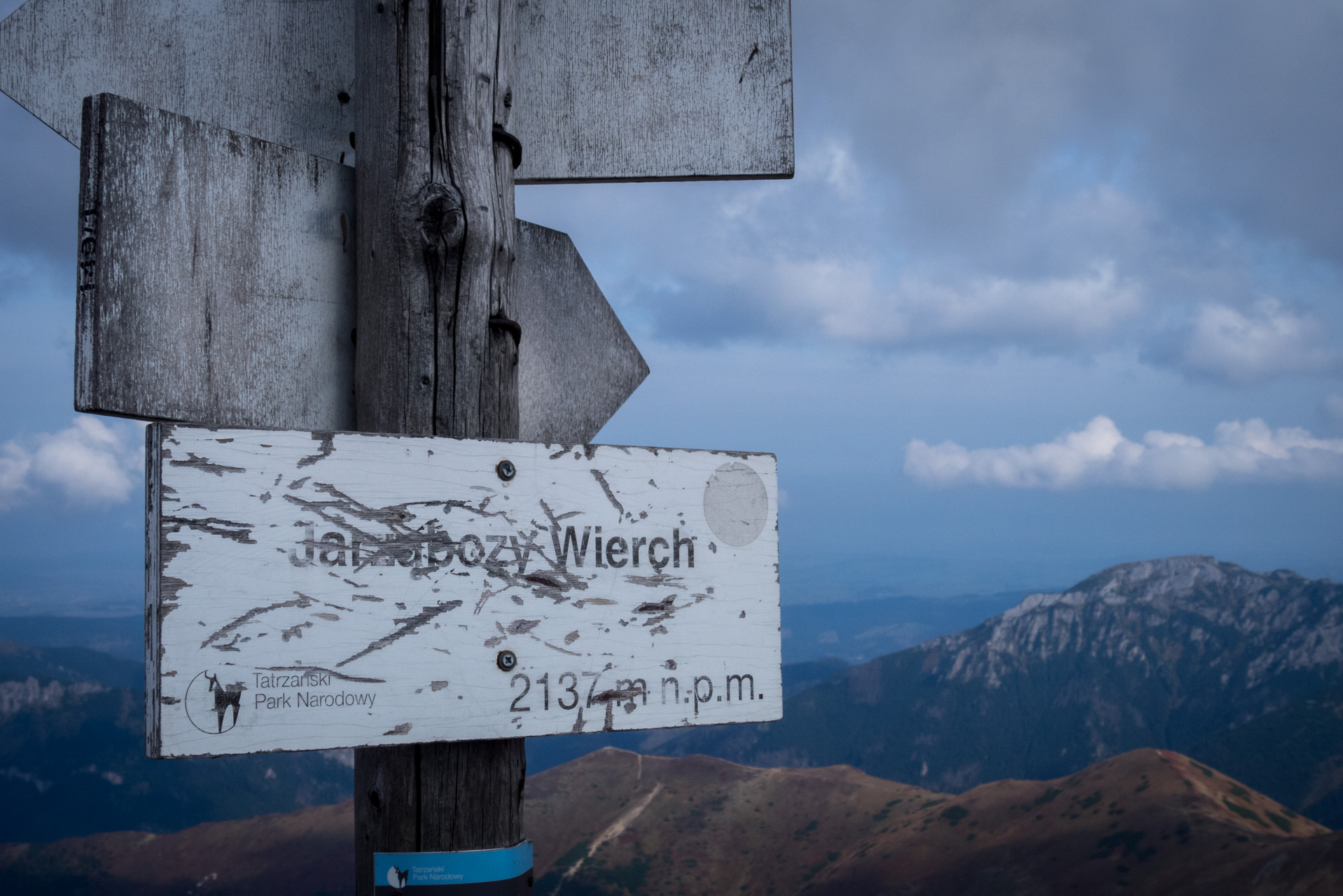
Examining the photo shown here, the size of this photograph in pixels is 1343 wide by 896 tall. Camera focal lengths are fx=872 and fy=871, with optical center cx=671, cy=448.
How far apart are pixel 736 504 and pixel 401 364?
28.9 inches

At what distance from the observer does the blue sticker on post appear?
1.64m

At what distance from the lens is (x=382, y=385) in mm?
1738

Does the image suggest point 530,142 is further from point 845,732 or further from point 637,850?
point 845,732

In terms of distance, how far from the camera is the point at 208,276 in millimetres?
1636

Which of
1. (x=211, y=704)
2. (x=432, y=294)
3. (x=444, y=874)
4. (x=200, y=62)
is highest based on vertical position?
(x=200, y=62)

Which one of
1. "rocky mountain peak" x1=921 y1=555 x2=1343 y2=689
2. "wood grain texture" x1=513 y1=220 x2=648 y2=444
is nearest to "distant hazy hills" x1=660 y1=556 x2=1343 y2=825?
"rocky mountain peak" x1=921 y1=555 x2=1343 y2=689

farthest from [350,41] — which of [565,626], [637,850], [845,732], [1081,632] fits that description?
[1081,632]

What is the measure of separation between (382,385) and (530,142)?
74 centimetres

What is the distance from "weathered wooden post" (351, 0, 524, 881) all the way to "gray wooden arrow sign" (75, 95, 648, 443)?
0.25 ft

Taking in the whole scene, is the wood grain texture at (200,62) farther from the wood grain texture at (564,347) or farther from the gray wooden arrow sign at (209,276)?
the wood grain texture at (564,347)

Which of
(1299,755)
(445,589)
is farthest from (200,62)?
(1299,755)

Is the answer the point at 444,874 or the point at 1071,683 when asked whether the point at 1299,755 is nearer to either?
the point at 1071,683

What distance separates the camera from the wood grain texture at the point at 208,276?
5.00 ft

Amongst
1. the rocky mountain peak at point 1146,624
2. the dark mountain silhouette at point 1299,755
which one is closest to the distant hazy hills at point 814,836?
the dark mountain silhouette at point 1299,755
